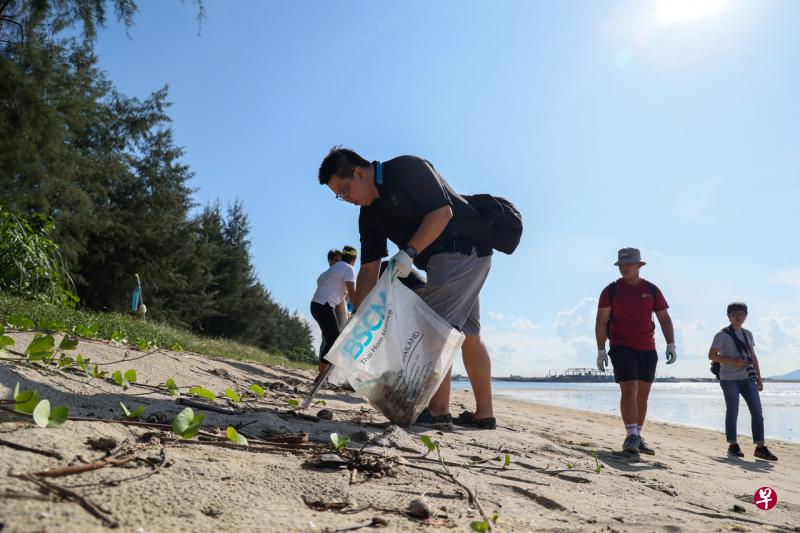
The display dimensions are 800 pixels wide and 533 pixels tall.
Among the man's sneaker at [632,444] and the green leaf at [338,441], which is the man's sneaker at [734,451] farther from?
the green leaf at [338,441]

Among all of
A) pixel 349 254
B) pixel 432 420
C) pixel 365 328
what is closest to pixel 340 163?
pixel 365 328

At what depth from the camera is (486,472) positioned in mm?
2068

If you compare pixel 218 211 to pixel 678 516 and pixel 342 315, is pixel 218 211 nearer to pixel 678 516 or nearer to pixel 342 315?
pixel 342 315

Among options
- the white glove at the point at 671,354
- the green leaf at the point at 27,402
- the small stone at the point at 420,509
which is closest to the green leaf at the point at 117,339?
the green leaf at the point at 27,402

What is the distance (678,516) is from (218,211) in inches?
1071

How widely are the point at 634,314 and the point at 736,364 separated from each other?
1.71 meters

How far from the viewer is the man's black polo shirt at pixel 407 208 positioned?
9.68 feet

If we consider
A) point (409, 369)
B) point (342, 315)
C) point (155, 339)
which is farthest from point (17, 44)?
point (409, 369)

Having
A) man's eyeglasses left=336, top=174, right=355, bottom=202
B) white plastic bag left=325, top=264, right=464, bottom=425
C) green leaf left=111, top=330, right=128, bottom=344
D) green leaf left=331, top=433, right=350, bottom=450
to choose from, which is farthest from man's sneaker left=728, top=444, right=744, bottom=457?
green leaf left=111, top=330, right=128, bottom=344

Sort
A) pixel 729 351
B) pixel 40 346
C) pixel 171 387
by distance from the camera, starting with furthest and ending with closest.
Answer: pixel 729 351 → pixel 171 387 → pixel 40 346

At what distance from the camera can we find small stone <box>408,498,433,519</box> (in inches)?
54.0

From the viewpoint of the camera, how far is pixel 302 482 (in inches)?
60.9

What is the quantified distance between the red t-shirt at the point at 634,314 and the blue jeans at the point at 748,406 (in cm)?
151

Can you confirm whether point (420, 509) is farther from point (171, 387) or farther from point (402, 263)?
point (171, 387)
